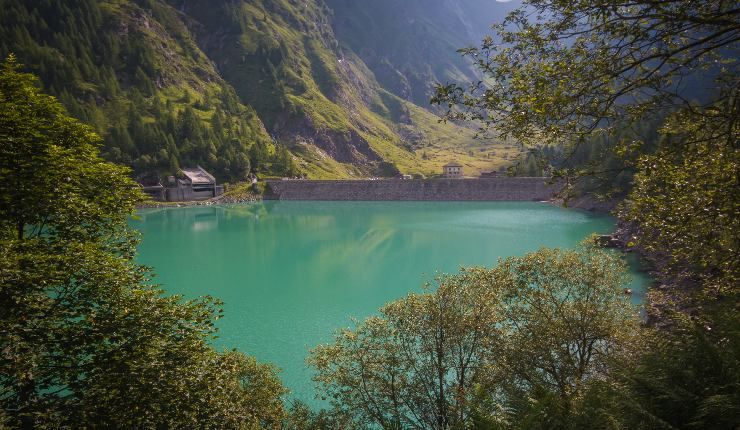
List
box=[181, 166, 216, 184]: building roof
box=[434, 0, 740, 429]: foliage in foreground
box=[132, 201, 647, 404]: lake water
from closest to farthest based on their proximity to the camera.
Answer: box=[434, 0, 740, 429]: foliage in foreground < box=[132, 201, 647, 404]: lake water < box=[181, 166, 216, 184]: building roof

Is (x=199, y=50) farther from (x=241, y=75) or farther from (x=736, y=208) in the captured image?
(x=736, y=208)

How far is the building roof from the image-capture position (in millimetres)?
115312

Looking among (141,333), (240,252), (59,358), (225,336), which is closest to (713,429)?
(141,333)

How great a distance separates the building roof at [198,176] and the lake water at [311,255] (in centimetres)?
1365

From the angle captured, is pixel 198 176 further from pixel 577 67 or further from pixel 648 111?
pixel 648 111

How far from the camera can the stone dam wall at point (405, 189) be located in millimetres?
120625

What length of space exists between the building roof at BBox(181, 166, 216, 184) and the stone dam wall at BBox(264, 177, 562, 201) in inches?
625

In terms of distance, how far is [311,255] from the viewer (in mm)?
55594

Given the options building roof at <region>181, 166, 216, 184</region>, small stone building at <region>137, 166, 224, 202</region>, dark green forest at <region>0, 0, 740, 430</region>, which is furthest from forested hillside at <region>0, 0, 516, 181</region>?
dark green forest at <region>0, 0, 740, 430</region>

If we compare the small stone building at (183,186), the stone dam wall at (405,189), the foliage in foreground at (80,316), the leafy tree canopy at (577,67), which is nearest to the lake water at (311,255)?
the small stone building at (183,186)

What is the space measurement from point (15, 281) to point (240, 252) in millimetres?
47971

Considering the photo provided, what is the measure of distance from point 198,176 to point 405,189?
57.5 m

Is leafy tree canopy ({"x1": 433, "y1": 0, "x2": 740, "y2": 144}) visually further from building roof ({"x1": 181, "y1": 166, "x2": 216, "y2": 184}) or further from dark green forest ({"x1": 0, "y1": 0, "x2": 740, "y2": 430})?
building roof ({"x1": 181, "y1": 166, "x2": 216, "y2": 184})

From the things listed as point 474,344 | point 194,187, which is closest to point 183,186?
point 194,187
